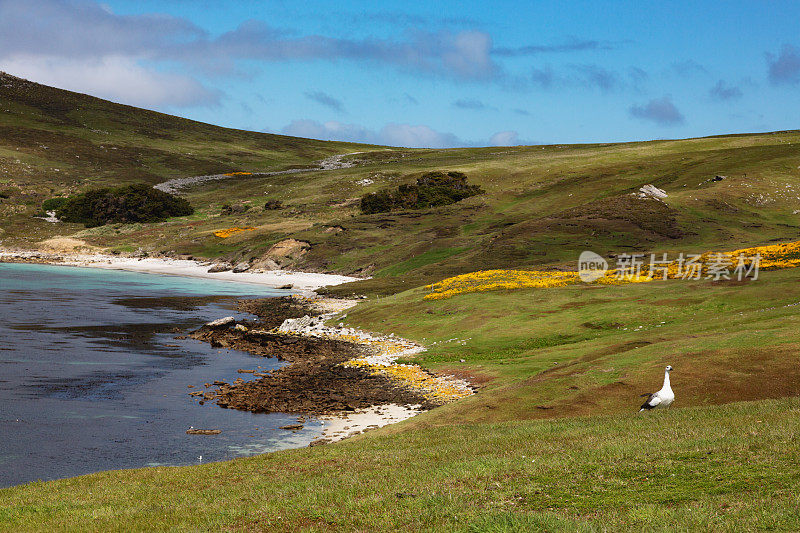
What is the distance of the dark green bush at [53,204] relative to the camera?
168625 mm

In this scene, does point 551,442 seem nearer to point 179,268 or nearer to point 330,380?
point 330,380

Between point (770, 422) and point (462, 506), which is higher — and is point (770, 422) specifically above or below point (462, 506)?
above

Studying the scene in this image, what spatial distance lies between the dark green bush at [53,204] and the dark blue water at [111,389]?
318 feet

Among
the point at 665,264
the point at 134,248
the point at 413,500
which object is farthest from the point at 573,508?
the point at 134,248

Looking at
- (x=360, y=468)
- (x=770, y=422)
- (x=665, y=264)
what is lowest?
(x=360, y=468)

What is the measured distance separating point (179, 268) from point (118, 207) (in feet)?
168

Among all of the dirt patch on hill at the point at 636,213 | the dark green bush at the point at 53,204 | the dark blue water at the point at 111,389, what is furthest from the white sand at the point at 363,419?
the dark green bush at the point at 53,204

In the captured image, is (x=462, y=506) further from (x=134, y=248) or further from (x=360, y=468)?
(x=134, y=248)

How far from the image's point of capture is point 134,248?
458 feet

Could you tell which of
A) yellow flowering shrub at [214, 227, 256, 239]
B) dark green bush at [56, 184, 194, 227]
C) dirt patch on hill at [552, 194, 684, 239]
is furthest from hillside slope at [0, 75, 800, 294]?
dark green bush at [56, 184, 194, 227]

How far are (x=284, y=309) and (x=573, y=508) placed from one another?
62435 millimetres

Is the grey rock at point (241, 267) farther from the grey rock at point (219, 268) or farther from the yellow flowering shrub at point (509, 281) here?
the yellow flowering shrub at point (509, 281)

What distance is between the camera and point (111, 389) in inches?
1574

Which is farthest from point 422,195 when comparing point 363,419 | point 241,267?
point 363,419
